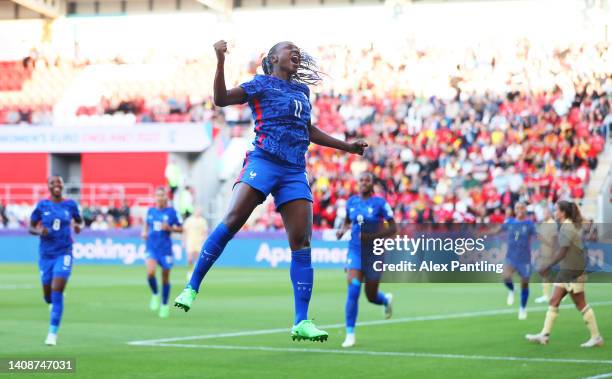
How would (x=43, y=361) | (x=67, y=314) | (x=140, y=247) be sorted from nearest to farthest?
(x=43, y=361) → (x=67, y=314) → (x=140, y=247)

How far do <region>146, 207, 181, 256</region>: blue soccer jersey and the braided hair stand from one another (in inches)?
546

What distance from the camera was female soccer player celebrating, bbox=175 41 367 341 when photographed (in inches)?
311

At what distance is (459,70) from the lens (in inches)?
1586

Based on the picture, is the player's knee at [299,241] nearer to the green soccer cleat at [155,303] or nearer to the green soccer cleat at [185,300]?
the green soccer cleat at [185,300]

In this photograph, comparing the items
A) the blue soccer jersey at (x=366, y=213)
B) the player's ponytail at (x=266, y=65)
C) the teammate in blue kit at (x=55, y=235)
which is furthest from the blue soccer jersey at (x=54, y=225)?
the player's ponytail at (x=266, y=65)

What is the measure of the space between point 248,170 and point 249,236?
32592 millimetres

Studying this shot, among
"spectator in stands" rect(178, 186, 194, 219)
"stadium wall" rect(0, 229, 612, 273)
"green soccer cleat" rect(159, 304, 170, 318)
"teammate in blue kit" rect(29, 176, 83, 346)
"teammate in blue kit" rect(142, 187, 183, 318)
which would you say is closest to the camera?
"teammate in blue kit" rect(29, 176, 83, 346)

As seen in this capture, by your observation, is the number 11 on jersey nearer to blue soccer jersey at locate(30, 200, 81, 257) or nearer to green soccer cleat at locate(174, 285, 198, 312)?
green soccer cleat at locate(174, 285, 198, 312)

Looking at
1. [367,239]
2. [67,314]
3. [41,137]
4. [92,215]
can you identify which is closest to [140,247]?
[92,215]

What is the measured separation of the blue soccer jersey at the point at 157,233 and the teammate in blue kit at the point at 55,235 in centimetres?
553

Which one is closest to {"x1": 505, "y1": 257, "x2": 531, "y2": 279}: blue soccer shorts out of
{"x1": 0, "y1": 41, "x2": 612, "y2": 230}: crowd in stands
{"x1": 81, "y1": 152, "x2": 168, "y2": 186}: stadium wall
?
{"x1": 0, "y1": 41, "x2": 612, "y2": 230}: crowd in stands

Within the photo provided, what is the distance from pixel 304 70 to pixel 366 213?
7833 millimetres

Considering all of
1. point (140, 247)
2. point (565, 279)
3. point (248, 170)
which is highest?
point (248, 170)

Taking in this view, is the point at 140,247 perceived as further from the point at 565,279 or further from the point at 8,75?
the point at 565,279
